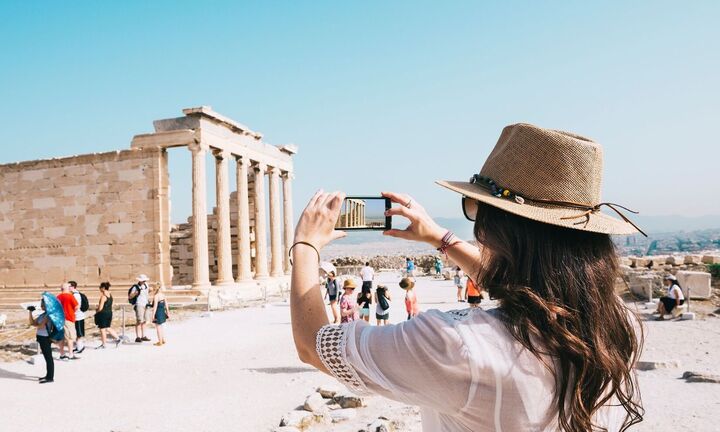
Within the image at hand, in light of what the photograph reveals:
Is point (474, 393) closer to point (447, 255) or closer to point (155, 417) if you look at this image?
point (447, 255)

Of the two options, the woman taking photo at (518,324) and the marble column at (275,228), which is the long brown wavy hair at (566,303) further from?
the marble column at (275,228)

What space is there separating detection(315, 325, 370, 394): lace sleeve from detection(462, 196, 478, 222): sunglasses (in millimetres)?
670

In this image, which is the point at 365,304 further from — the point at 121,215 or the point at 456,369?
the point at 121,215

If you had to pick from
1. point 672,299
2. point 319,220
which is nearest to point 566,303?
point 319,220

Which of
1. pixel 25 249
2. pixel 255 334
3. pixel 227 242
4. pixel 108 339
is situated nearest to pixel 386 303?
pixel 255 334

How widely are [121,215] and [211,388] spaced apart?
1616 centimetres

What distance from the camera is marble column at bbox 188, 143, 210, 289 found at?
72.3 feet

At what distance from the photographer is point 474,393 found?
1.43 metres

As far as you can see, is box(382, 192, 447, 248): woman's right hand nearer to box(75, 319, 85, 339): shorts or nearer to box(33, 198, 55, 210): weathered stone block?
box(75, 319, 85, 339): shorts

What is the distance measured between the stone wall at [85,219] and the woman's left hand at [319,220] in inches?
847

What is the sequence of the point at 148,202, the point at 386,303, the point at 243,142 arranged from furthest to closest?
the point at 243,142
the point at 148,202
the point at 386,303

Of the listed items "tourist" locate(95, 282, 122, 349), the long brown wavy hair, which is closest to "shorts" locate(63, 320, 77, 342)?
"tourist" locate(95, 282, 122, 349)

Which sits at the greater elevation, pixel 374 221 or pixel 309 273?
pixel 374 221

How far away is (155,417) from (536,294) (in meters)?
6.82
